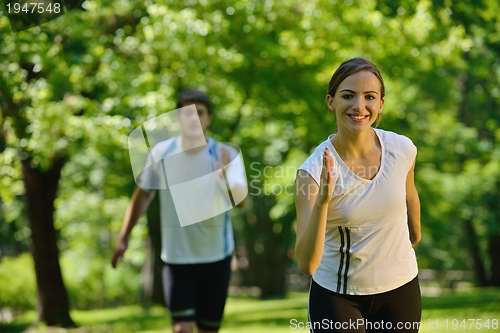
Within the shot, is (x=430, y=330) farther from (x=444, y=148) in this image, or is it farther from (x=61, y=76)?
(x=444, y=148)

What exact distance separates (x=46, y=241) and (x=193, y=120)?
947cm

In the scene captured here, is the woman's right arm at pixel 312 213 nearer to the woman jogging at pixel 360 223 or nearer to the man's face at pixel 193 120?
the woman jogging at pixel 360 223

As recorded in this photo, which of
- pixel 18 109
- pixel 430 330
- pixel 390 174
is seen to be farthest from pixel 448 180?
pixel 390 174

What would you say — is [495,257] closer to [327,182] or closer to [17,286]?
[17,286]

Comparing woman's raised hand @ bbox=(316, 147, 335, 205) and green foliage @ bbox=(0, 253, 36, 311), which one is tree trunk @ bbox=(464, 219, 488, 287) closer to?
green foliage @ bbox=(0, 253, 36, 311)

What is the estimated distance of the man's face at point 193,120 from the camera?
4.87 meters

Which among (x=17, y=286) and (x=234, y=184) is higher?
(x=234, y=184)

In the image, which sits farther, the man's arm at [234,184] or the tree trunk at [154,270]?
the tree trunk at [154,270]

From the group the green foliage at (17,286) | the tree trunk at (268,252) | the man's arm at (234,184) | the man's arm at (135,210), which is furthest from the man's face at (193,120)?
the tree trunk at (268,252)

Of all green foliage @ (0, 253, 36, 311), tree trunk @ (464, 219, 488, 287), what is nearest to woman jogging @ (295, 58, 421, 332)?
green foliage @ (0, 253, 36, 311)

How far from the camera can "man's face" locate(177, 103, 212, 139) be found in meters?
4.87

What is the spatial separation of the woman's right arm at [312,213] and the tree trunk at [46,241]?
415 inches

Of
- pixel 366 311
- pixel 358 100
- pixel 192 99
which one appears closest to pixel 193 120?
pixel 192 99

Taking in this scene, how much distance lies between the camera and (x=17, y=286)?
21.8 meters
